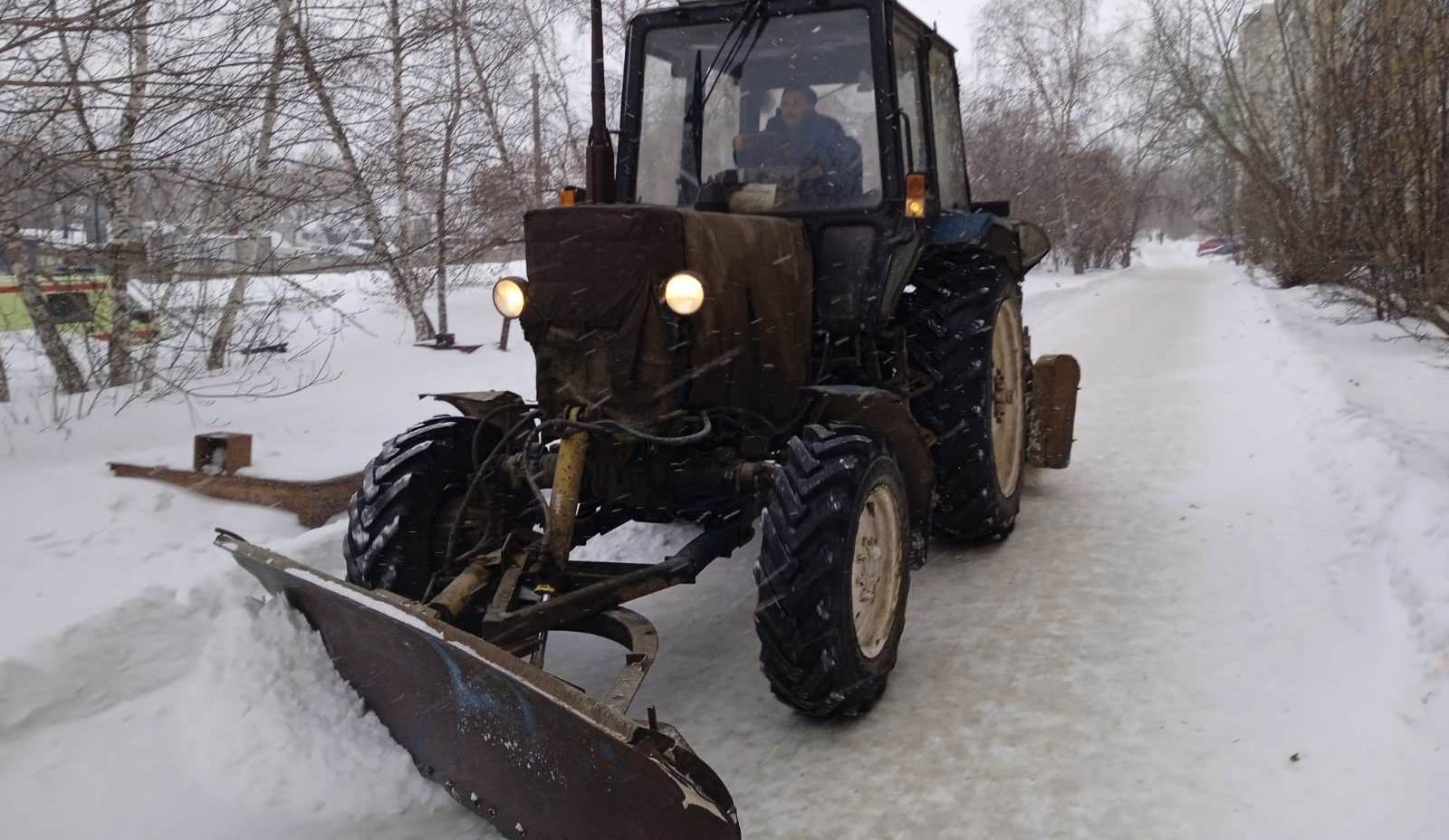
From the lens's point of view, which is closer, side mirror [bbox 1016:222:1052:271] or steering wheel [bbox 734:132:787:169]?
steering wheel [bbox 734:132:787:169]

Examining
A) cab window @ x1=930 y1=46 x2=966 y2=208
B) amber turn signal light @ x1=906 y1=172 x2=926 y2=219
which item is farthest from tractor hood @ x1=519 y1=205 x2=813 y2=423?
cab window @ x1=930 y1=46 x2=966 y2=208

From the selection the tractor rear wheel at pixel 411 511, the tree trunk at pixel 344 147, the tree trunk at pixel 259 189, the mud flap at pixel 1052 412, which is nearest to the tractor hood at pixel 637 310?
the tractor rear wheel at pixel 411 511

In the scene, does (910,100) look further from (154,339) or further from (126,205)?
(154,339)

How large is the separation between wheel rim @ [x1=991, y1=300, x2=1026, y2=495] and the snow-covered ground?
327 millimetres

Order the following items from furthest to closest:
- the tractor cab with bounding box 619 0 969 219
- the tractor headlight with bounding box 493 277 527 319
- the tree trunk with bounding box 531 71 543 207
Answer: the tree trunk with bounding box 531 71 543 207, the tractor cab with bounding box 619 0 969 219, the tractor headlight with bounding box 493 277 527 319

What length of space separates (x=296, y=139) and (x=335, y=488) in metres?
2.75

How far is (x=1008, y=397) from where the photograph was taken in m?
5.56

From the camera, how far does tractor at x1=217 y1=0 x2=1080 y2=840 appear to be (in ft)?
9.20

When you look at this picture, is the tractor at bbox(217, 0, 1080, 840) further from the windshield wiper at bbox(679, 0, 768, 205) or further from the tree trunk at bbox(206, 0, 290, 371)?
the tree trunk at bbox(206, 0, 290, 371)

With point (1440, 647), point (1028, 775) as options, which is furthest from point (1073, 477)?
point (1028, 775)

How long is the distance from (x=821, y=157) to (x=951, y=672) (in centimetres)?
211

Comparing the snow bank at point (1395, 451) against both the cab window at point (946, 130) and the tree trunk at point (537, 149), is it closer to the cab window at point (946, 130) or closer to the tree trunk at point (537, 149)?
the cab window at point (946, 130)

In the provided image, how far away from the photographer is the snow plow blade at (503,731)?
7.63 feet

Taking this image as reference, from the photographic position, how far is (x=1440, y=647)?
3398 mm
